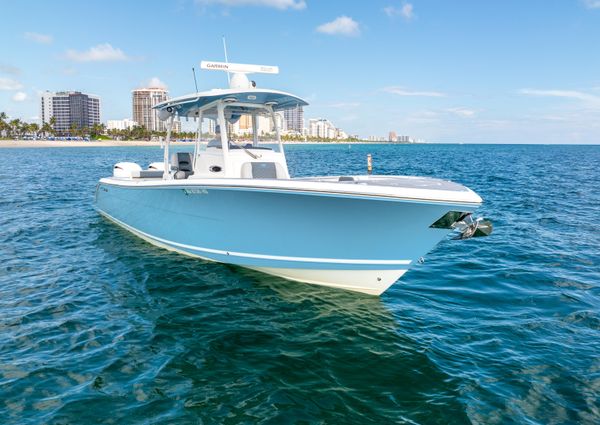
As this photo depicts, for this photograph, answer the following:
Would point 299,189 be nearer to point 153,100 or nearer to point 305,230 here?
point 305,230

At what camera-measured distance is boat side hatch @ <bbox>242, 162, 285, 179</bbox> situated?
28.7 ft

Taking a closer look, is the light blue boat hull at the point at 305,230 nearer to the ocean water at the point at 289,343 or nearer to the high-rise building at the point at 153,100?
the ocean water at the point at 289,343

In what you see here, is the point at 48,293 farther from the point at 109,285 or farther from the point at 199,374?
the point at 199,374

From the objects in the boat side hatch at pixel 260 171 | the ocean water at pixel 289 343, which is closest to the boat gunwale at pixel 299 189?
the boat side hatch at pixel 260 171

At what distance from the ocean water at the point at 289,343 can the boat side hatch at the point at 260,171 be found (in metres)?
1.88

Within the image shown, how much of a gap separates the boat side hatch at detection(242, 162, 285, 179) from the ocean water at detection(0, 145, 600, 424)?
6.18 ft

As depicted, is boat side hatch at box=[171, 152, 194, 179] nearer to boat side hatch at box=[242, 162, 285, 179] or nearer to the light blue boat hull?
the light blue boat hull

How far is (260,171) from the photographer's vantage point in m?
8.79

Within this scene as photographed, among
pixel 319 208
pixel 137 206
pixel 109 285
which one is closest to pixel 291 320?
pixel 319 208

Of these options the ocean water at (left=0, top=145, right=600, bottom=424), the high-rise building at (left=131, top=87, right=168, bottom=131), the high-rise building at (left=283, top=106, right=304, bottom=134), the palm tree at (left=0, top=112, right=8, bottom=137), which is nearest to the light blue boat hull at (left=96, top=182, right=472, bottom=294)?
the ocean water at (left=0, top=145, right=600, bottom=424)

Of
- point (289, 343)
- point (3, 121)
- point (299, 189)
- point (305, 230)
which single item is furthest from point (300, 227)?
point (3, 121)

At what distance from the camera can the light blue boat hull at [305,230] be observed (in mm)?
6445

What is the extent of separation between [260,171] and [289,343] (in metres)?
3.94

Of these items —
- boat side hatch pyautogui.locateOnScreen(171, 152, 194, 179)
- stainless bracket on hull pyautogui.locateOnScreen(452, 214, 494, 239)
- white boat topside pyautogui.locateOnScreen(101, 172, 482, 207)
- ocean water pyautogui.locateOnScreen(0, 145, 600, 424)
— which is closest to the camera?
ocean water pyautogui.locateOnScreen(0, 145, 600, 424)
